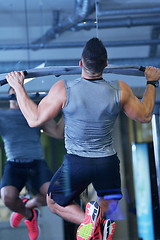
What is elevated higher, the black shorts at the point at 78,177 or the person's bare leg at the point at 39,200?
the black shorts at the point at 78,177

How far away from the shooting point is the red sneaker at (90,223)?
2.54 metres

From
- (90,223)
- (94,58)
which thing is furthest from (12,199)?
(94,58)

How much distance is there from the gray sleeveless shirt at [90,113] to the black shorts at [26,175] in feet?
2.40

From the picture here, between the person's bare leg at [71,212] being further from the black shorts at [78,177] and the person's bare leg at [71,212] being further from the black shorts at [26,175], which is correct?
the black shorts at [26,175]

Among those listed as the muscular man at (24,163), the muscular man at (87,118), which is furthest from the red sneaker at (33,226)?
the muscular man at (87,118)

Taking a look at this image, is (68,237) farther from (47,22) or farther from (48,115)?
(47,22)

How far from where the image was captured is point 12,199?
10.8 feet

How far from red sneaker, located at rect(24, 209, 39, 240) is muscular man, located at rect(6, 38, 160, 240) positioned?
0.75m

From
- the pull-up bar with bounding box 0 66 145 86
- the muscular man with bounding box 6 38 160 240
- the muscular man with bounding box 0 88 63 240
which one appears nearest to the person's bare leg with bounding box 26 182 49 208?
the muscular man with bounding box 0 88 63 240

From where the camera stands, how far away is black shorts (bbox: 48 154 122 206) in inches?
106

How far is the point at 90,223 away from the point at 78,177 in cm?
27

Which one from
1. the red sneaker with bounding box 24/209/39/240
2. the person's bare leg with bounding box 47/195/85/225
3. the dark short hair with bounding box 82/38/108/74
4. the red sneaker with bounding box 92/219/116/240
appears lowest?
the red sneaker with bounding box 24/209/39/240

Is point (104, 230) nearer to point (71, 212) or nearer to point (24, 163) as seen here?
point (71, 212)

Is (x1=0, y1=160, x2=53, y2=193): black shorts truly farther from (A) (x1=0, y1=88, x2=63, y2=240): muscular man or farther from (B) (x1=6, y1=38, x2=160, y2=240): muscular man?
(B) (x1=6, y1=38, x2=160, y2=240): muscular man
